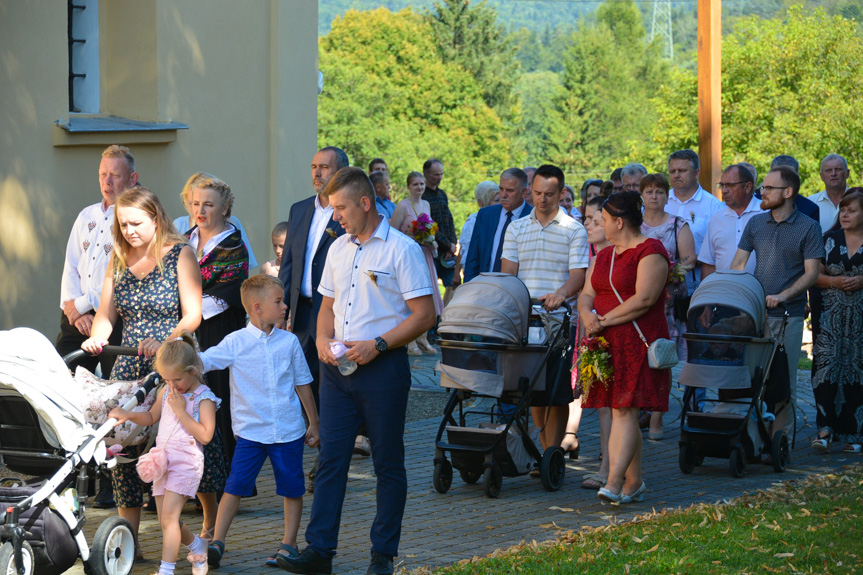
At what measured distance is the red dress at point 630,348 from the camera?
24.7 feet

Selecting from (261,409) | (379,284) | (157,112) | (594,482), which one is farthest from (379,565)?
(157,112)

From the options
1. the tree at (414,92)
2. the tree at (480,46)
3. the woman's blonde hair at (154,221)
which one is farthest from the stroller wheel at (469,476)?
the tree at (480,46)

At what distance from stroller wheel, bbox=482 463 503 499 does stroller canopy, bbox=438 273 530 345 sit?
886mm

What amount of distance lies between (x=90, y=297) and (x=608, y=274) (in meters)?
3.47

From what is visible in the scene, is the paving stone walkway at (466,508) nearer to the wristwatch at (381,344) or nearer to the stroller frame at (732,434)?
the stroller frame at (732,434)

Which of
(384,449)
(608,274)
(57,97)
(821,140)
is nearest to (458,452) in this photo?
(608,274)

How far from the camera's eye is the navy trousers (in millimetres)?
5918

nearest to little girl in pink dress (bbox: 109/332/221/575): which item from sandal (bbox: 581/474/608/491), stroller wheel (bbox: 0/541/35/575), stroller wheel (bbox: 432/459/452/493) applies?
stroller wheel (bbox: 0/541/35/575)

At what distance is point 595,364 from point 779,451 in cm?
213

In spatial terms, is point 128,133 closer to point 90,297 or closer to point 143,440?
point 90,297

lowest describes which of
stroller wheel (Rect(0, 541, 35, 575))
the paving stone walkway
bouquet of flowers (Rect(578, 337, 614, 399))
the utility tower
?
the paving stone walkway

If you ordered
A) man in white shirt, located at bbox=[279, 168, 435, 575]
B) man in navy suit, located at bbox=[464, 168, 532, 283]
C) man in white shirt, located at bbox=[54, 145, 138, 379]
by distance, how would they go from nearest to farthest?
man in white shirt, located at bbox=[279, 168, 435, 575] → man in white shirt, located at bbox=[54, 145, 138, 379] → man in navy suit, located at bbox=[464, 168, 532, 283]

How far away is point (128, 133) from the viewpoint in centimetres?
1095

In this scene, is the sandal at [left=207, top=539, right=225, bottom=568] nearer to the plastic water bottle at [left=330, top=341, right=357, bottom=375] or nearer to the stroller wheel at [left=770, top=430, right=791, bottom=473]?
the plastic water bottle at [left=330, top=341, right=357, bottom=375]
